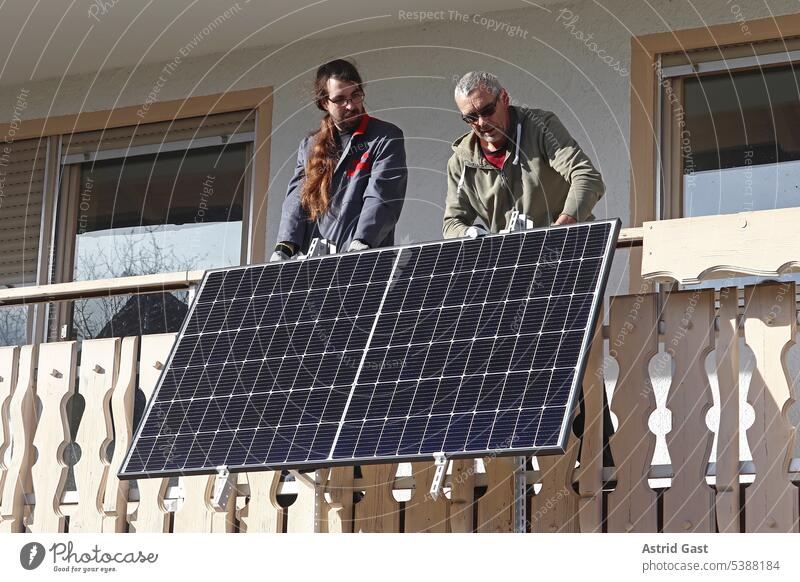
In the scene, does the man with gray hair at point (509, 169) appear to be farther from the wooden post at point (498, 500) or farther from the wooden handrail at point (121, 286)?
the wooden handrail at point (121, 286)

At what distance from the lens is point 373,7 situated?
9234 mm

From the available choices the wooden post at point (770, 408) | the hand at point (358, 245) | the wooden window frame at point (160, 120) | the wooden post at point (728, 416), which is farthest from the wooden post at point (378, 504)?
the wooden window frame at point (160, 120)

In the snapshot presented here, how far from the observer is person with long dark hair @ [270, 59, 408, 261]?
6.46m

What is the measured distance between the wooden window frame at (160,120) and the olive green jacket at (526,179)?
10.2ft

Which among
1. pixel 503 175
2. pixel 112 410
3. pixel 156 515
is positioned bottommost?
pixel 156 515

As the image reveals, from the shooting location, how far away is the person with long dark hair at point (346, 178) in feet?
21.2

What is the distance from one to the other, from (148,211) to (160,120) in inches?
25.3

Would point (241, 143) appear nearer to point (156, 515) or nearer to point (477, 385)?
point (156, 515)

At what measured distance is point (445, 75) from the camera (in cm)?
933

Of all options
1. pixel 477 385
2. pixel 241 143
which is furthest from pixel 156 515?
pixel 241 143

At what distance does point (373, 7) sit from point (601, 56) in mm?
1504

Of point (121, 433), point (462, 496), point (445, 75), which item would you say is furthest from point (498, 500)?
point (445, 75)

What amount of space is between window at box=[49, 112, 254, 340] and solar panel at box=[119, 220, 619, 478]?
3.61m

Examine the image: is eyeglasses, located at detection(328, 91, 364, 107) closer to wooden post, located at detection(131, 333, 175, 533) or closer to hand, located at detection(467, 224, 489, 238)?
hand, located at detection(467, 224, 489, 238)
